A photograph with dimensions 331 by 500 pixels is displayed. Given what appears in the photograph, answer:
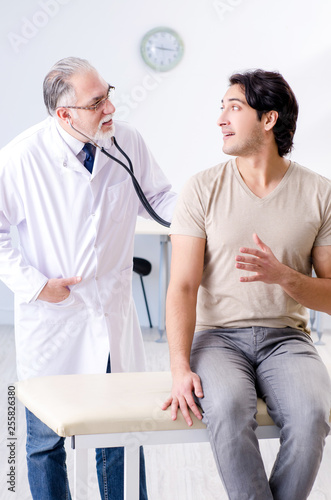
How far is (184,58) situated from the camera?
14.3ft

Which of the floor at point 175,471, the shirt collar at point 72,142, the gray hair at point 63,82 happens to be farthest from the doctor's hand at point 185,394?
the gray hair at point 63,82

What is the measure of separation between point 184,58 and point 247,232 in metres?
3.09

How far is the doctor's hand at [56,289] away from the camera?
1688mm

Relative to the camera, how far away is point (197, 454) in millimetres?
2342

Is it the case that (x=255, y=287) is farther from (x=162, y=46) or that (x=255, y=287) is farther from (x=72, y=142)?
(x=162, y=46)

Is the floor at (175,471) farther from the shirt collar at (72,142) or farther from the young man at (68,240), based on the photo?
the shirt collar at (72,142)

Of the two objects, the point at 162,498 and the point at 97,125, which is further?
the point at 162,498

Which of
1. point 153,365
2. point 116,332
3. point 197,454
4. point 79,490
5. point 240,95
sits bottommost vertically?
point 153,365

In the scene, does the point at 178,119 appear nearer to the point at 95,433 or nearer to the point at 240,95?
the point at 240,95

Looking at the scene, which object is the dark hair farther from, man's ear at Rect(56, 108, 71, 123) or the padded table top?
the padded table top

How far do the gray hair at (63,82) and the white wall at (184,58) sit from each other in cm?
267

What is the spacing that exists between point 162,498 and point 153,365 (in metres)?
1.46

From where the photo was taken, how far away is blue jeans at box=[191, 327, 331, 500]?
1.28m

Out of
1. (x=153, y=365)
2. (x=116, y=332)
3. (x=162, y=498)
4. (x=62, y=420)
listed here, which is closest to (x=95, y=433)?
(x=62, y=420)
